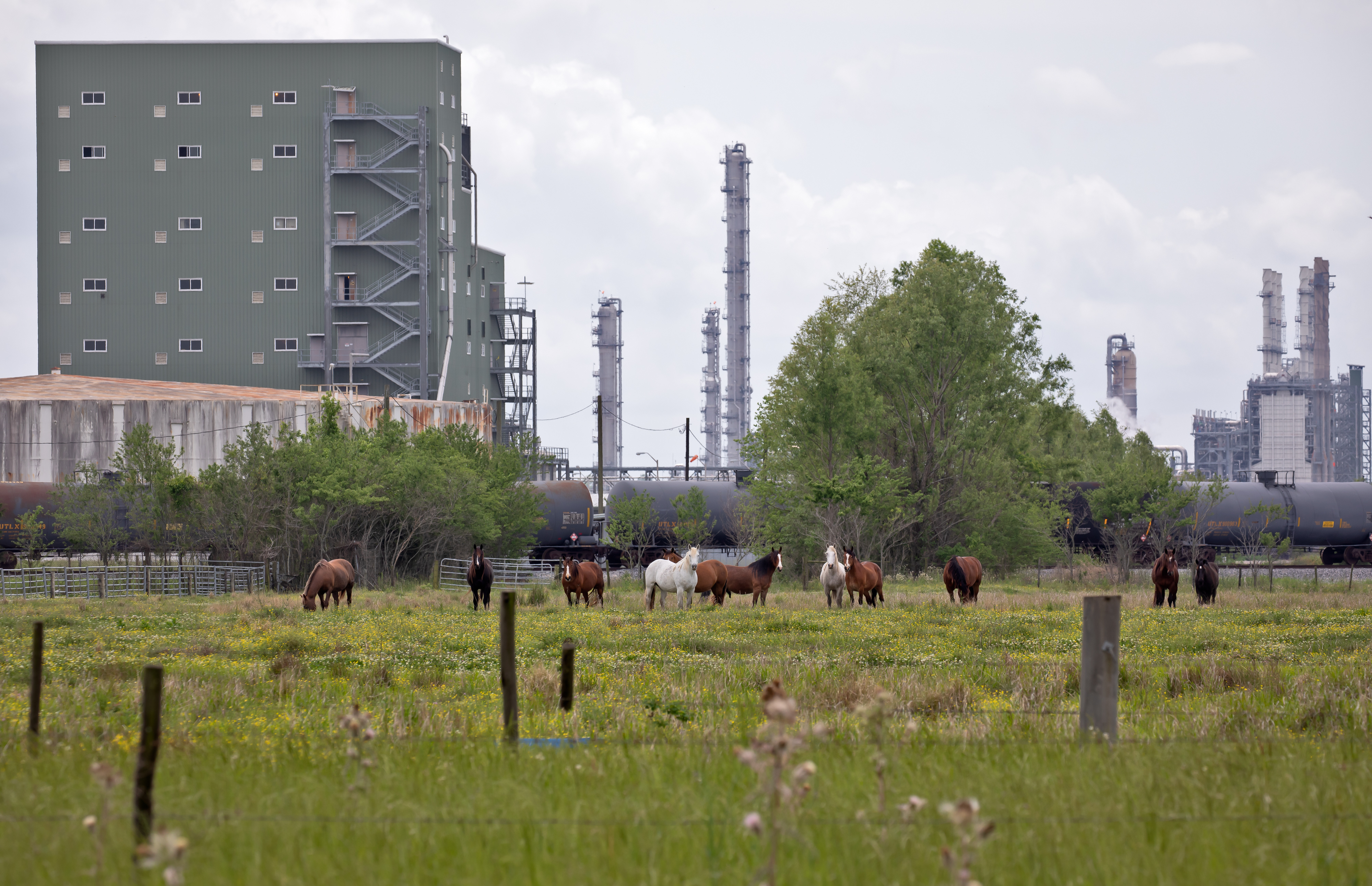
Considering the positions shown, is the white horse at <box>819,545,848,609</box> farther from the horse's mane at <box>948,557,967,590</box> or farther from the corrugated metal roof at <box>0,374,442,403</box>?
the corrugated metal roof at <box>0,374,442,403</box>

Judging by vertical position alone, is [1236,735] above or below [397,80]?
below

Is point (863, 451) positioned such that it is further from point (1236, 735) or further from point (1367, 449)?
point (1367, 449)

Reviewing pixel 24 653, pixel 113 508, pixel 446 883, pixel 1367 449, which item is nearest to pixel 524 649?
pixel 24 653

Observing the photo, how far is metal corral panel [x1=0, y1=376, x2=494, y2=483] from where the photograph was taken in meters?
63.0

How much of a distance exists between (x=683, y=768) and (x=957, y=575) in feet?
69.7

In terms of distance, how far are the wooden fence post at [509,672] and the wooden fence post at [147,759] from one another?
2.52 m

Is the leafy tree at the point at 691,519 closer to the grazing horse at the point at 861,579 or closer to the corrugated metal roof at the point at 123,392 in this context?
the grazing horse at the point at 861,579

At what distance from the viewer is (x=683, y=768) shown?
781 centimetres

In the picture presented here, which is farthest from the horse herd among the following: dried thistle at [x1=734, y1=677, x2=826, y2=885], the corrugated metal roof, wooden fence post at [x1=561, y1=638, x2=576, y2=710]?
the corrugated metal roof

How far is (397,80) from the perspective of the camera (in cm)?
8462

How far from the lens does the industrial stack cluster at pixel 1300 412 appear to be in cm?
13475

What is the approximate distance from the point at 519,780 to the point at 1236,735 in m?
5.76

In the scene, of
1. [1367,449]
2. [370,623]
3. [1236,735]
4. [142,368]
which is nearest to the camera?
[1236,735]

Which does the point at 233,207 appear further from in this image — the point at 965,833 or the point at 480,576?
the point at 965,833
